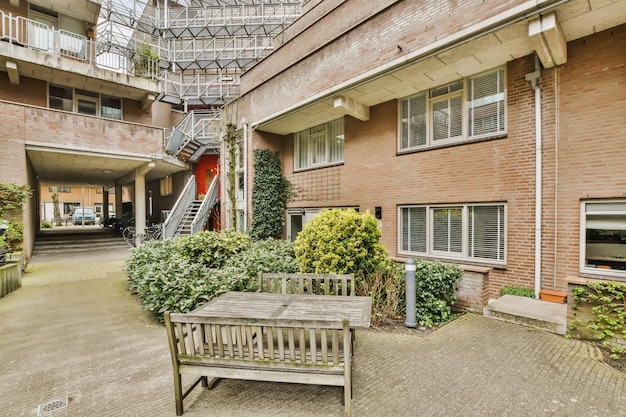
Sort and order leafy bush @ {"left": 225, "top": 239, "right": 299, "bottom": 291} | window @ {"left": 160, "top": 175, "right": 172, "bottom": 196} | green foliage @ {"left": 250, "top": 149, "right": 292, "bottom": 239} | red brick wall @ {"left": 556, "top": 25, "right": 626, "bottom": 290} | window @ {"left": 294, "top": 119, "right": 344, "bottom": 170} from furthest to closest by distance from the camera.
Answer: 1. window @ {"left": 160, "top": 175, "right": 172, "bottom": 196}
2. green foliage @ {"left": 250, "top": 149, "right": 292, "bottom": 239}
3. window @ {"left": 294, "top": 119, "right": 344, "bottom": 170}
4. leafy bush @ {"left": 225, "top": 239, "right": 299, "bottom": 291}
5. red brick wall @ {"left": 556, "top": 25, "right": 626, "bottom": 290}

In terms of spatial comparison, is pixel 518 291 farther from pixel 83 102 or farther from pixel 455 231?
pixel 83 102

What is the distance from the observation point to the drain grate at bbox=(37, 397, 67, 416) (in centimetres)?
295

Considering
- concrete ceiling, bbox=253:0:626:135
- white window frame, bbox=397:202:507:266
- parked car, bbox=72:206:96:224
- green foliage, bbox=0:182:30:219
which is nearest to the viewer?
concrete ceiling, bbox=253:0:626:135

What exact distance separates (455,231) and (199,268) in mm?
5613

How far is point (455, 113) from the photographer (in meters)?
6.99

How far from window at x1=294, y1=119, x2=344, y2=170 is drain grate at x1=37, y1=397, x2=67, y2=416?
807cm

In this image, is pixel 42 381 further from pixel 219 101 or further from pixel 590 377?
pixel 219 101

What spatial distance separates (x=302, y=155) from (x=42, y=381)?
9017mm

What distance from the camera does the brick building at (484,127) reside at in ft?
16.4

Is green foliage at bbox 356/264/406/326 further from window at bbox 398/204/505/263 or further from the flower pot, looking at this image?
the flower pot

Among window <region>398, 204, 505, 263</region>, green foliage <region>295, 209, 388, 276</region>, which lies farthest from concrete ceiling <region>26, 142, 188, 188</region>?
window <region>398, 204, 505, 263</region>

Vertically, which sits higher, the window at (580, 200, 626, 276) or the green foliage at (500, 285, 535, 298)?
the window at (580, 200, 626, 276)

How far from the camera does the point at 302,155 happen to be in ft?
36.5

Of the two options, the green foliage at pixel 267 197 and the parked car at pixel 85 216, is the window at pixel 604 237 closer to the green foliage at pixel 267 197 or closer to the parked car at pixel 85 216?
the green foliage at pixel 267 197
